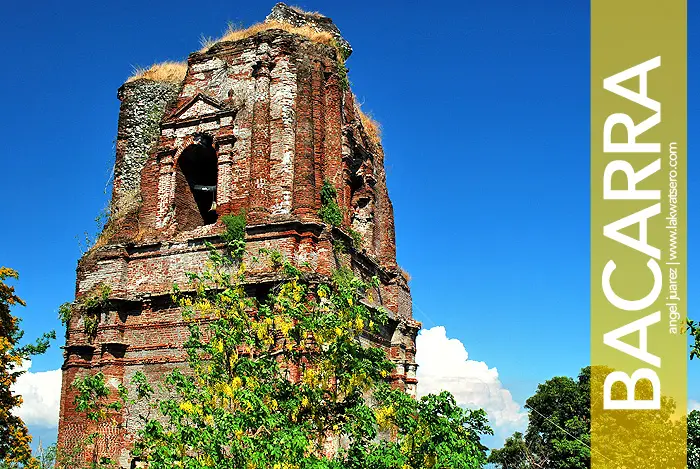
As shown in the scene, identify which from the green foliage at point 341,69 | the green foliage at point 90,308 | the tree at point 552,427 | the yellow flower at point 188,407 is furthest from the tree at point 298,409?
the tree at point 552,427

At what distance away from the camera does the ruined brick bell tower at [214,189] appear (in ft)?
40.2

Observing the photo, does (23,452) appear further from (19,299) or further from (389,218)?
(389,218)

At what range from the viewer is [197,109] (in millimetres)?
13945

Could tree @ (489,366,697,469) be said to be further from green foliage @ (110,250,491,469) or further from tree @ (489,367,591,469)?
green foliage @ (110,250,491,469)

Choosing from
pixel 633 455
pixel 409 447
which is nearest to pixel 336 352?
pixel 409 447

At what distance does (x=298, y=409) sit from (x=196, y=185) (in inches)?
274

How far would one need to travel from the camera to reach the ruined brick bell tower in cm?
1227

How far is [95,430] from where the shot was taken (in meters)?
12.1

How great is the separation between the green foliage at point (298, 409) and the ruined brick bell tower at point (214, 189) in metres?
2.60

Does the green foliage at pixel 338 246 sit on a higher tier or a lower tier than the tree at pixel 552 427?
higher

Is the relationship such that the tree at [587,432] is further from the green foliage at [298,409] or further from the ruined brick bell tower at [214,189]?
the green foliage at [298,409]

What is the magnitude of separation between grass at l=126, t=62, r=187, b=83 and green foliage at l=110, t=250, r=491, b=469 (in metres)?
6.68

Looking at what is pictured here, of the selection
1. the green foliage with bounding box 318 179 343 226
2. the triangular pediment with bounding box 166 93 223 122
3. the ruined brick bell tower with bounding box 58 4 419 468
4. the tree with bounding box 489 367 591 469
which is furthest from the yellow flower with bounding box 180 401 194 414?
the tree with bounding box 489 367 591 469

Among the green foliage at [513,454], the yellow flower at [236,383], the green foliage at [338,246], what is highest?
the green foliage at [338,246]
